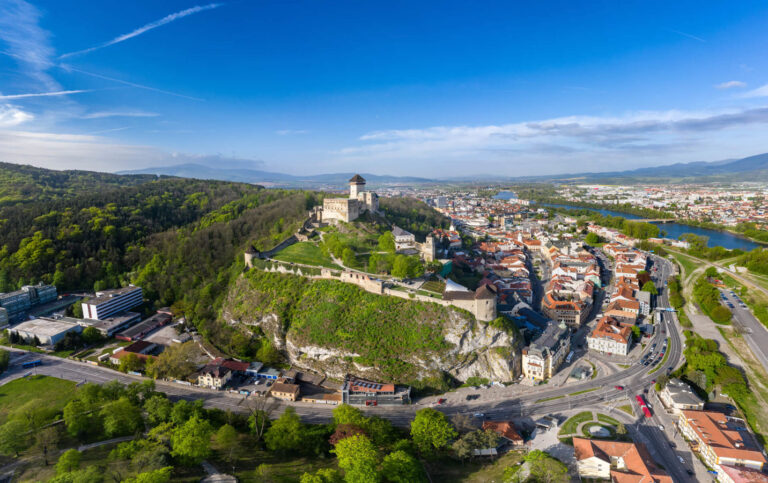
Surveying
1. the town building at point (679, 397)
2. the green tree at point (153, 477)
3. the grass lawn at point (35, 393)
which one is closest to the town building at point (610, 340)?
the town building at point (679, 397)

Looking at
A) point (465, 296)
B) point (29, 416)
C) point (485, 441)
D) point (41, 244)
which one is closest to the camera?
point (485, 441)

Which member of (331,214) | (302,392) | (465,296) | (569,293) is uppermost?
(331,214)

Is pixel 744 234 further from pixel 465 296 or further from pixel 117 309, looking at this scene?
pixel 117 309

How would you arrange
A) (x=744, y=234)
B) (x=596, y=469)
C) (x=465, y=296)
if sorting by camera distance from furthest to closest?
(x=744, y=234) < (x=465, y=296) < (x=596, y=469)

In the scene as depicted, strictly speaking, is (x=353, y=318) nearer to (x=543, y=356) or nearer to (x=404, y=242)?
(x=543, y=356)

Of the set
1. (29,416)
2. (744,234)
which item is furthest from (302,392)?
(744,234)

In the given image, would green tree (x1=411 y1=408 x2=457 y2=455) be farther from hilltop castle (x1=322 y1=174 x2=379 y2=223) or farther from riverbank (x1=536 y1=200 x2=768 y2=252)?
riverbank (x1=536 y1=200 x2=768 y2=252)

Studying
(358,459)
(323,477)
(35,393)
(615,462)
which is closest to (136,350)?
(35,393)
